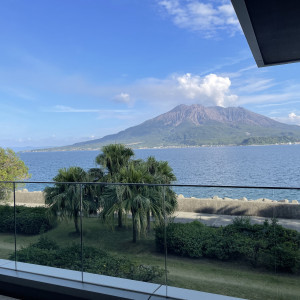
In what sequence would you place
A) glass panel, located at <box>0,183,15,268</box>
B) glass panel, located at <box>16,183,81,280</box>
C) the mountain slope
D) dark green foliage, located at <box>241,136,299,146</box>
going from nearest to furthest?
1. glass panel, located at <box>16,183,81,280</box>
2. glass panel, located at <box>0,183,15,268</box>
3. dark green foliage, located at <box>241,136,299,146</box>
4. the mountain slope

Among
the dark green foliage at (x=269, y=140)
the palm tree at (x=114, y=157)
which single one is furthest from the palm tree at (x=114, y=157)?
the dark green foliage at (x=269, y=140)

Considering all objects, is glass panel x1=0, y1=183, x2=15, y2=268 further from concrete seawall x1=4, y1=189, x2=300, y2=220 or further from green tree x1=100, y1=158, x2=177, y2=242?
concrete seawall x1=4, y1=189, x2=300, y2=220

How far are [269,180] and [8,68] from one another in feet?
229

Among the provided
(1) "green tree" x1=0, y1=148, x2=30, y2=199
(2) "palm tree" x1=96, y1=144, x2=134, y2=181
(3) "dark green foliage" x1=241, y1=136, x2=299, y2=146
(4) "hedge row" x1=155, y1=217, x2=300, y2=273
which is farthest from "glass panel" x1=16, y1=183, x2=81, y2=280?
(3) "dark green foliage" x1=241, y1=136, x2=299, y2=146

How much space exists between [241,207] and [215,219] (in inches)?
8.4

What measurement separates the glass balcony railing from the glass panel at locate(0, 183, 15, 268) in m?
0.01

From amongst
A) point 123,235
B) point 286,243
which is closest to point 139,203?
point 123,235

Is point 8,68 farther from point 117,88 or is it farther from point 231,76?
point 231,76

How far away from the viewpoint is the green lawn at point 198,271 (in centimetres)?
216

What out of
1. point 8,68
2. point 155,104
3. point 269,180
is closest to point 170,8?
point 155,104

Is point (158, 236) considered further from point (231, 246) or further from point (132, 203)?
point (231, 246)

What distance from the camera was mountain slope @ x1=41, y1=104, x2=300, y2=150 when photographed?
9725cm

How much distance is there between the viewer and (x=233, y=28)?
96250 mm

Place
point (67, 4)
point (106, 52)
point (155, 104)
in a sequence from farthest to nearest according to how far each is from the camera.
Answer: point (155, 104)
point (106, 52)
point (67, 4)
